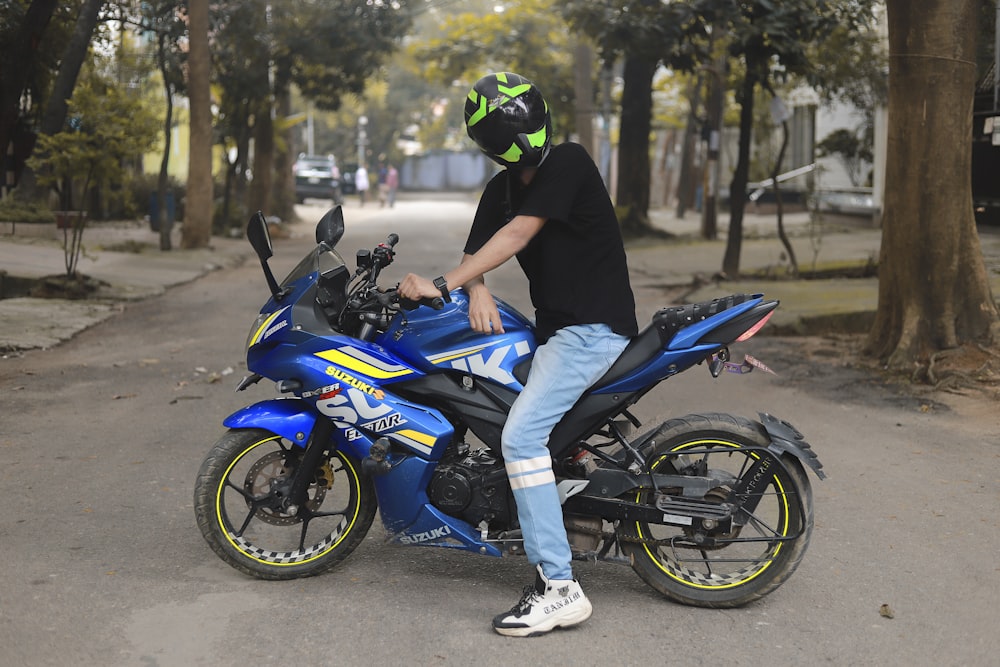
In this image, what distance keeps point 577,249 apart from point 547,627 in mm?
1306

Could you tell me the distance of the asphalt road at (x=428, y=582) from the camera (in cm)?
403

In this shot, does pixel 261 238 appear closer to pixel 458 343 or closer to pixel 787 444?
pixel 458 343

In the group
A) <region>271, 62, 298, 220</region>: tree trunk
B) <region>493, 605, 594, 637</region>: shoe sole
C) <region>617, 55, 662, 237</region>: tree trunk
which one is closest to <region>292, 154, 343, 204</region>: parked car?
<region>271, 62, 298, 220</region>: tree trunk

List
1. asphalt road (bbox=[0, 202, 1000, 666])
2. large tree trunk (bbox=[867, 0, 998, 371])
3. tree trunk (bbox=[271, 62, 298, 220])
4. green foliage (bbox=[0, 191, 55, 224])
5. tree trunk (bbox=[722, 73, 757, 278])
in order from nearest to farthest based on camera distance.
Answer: asphalt road (bbox=[0, 202, 1000, 666]) → large tree trunk (bbox=[867, 0, 998, 371]) → tree trunk (bbox=[722, 73, 757, 278]) → green foliage (bbox=[0, 191, 55, 224]) → tree trunk (bbox=[271, 62, 298, 220])

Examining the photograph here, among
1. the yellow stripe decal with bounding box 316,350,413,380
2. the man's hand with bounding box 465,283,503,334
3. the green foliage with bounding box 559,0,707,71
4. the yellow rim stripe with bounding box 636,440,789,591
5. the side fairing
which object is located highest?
the green foliage with bounding box 559,0,707,71

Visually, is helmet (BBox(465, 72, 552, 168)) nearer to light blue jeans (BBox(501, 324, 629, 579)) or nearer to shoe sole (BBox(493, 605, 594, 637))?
light blue jeans (BBox(501, 324, 629, 579))

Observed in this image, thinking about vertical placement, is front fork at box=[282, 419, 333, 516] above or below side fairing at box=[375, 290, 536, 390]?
below

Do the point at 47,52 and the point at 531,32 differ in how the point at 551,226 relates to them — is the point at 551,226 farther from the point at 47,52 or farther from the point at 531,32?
the point at 531,32

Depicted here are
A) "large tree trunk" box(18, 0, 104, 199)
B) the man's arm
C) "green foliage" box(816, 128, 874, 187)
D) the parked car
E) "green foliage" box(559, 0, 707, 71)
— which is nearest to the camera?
the man's arm

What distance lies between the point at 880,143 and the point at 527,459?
22876 mm

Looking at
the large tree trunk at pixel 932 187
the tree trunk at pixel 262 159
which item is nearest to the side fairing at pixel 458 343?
the large tree trunk at pixel 932 187

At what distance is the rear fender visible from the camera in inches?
171

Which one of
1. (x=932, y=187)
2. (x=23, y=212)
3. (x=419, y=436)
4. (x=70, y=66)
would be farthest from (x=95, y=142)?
(x=419, y=436)

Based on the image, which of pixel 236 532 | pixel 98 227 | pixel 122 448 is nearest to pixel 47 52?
pixel 98 227
